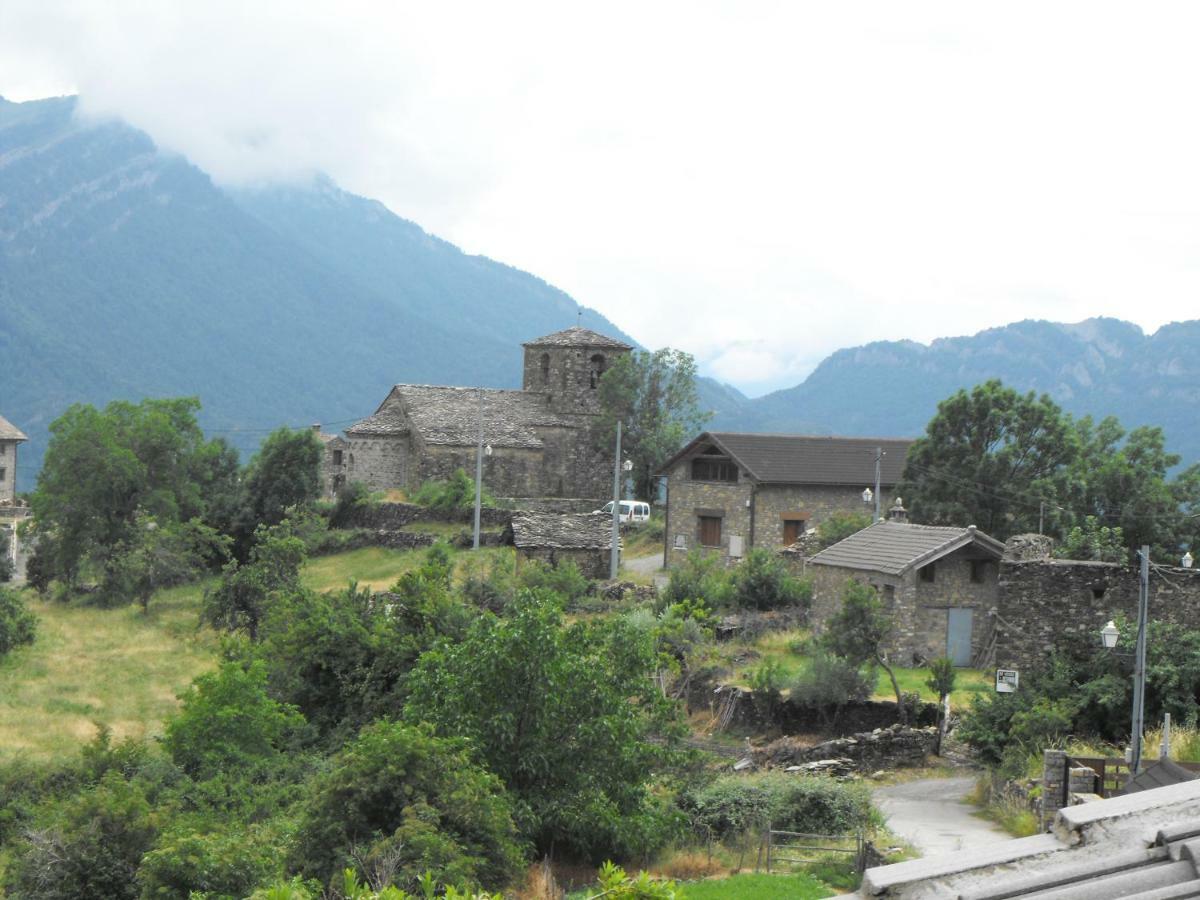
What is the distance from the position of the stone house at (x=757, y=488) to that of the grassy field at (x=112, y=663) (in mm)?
6761

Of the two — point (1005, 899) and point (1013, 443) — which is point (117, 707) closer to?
point (1013, 443)

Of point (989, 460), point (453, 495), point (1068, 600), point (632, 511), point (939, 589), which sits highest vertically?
point (989, 460)

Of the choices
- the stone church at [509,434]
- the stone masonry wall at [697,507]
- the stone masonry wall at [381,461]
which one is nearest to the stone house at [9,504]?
the stone church at [509,434]

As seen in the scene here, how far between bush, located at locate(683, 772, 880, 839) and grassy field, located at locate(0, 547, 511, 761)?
13.2 m

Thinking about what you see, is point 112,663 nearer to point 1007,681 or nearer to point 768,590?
point 768,590

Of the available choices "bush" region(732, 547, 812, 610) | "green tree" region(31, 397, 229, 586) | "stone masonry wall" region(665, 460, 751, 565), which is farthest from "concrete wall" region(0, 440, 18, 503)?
"bush" region(732, 547, 812, 610)

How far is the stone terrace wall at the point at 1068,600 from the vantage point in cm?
2493

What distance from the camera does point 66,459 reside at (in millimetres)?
57188

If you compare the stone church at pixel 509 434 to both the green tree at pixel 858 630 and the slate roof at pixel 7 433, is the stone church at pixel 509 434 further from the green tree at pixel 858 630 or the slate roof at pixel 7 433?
the slate roof at pixel 7 433

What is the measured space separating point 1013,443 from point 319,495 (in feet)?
91.9

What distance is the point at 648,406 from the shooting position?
66.9m

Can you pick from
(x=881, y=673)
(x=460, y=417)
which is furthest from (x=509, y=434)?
(x=881, y=673)

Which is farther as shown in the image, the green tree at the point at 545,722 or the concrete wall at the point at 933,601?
the concrete wall at the point at 933,601

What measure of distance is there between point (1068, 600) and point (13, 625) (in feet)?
98.5
